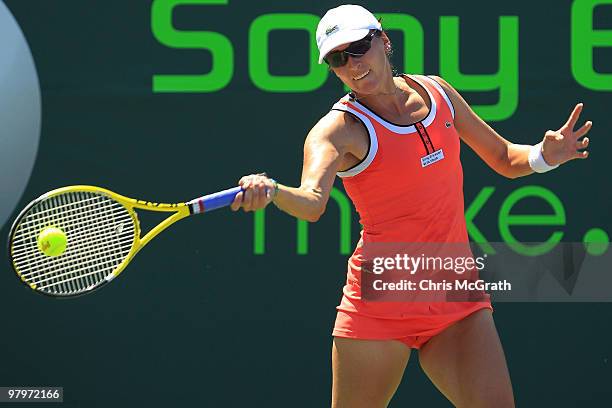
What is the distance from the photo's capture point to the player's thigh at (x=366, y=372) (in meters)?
3.84

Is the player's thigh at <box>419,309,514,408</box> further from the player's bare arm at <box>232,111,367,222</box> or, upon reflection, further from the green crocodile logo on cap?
the green crocodile logo on cap

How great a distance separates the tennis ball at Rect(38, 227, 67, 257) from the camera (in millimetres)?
3787

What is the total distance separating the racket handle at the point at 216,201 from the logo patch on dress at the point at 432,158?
68cm

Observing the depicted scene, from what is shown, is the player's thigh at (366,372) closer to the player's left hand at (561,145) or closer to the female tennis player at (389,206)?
the female tennis player at (389,206)

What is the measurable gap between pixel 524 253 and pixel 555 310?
0.93 feet

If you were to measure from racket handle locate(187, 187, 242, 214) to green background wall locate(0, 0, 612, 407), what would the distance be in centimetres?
169

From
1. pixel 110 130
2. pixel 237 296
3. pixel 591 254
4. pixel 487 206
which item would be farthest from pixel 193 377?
pixel 591 254

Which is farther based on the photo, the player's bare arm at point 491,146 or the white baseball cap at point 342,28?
the player's bare arm at point 491,146

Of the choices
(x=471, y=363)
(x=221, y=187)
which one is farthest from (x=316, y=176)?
(x=221, y=187)

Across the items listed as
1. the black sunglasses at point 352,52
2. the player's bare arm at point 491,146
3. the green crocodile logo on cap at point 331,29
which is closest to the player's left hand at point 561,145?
the player's bare arm at point 491,146

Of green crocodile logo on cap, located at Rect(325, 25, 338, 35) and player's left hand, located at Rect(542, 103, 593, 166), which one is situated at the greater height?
green crocodile logo on cap, located at Rect(325, 25, 338, 35)

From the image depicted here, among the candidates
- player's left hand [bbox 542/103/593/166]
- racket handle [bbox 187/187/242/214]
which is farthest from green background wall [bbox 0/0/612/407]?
racket handle [bbox 187/187/242/214]

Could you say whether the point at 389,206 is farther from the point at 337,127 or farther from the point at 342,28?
the point at 342,28

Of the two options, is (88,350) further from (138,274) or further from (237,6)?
(237,6)
